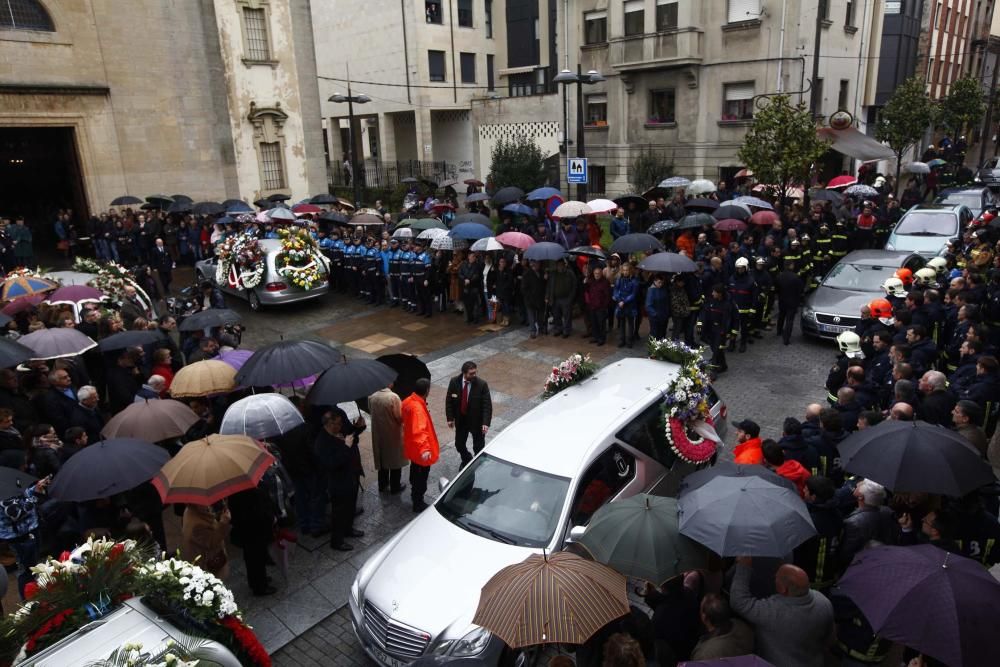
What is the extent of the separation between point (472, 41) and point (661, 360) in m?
36.3

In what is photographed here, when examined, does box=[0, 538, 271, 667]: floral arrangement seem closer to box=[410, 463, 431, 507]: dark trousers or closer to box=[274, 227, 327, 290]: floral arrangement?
box=[410, 463, 431, 507]: dark trousers

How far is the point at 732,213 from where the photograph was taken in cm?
1520

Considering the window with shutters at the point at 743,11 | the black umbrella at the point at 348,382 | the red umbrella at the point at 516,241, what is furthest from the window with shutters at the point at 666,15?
the black umbrella at the point at 348,382

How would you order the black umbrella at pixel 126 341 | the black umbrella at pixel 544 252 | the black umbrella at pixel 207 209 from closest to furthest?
the black umbrella at pixel 126 341, the black umbrella at pixel 544 252, the black umbrella at pixel 207 209

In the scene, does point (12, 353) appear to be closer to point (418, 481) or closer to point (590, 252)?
point (418, 481)

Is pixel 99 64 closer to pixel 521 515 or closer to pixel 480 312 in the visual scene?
pixel 480 312

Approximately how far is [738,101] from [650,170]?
13.7 ft

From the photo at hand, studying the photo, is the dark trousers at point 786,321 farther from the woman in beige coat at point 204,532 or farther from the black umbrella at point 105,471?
the black umbrella at point 105,471

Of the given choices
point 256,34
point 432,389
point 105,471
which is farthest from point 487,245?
point 256,34

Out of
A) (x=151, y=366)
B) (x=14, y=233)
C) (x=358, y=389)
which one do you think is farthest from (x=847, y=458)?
(x=14, y=233)

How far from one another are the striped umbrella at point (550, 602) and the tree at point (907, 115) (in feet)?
92.0

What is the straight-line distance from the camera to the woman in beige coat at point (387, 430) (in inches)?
309

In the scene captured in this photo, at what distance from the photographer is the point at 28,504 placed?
6164 mm

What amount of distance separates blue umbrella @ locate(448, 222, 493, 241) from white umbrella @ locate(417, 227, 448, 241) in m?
0.27
